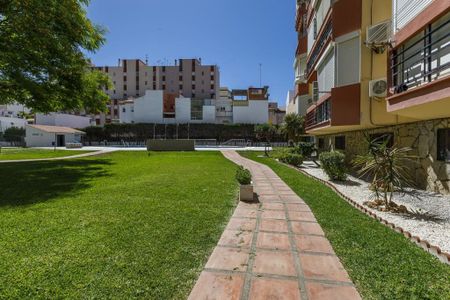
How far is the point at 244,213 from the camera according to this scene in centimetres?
624

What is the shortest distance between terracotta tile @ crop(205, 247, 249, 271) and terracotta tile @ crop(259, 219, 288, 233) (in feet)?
3.89

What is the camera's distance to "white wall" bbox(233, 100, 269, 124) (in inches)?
2509

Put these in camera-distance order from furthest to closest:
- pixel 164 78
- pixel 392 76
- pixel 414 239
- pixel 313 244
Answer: pixel 164 78
pixel 392 76
pixel 414 239
pixel 313 244

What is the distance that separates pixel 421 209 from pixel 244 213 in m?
4.85

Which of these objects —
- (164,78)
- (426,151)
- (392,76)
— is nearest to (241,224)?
(392,76)

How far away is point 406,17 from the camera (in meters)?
8.45

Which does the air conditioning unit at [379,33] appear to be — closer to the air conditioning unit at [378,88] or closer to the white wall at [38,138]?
the air conditioning unit at [378,88]

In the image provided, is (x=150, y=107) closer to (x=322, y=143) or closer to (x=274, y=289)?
(x=322, y=143)

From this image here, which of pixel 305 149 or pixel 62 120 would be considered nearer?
pixel 305 149

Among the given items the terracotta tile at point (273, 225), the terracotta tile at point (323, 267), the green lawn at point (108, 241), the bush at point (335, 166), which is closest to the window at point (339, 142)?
the bush at point (335, 166)

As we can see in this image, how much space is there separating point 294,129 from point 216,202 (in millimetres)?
19861

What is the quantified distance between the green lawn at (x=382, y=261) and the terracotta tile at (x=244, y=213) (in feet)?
4.74

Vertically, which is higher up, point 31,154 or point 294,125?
point 294,125

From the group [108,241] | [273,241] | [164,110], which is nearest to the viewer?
[108,241]
